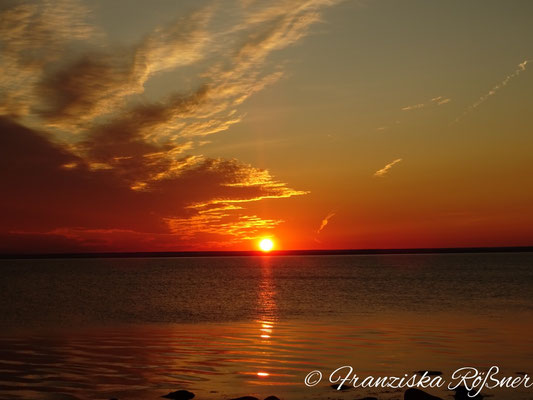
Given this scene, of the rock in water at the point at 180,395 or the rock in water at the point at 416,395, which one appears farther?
the rock in water at the point at 180,395

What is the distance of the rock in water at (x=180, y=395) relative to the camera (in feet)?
68.5

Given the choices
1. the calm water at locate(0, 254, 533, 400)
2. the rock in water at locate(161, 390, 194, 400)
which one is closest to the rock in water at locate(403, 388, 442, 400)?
the calm water at locate(0, 254, 533, 400)

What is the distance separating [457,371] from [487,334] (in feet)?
46.2

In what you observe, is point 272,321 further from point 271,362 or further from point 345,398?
point 345,398

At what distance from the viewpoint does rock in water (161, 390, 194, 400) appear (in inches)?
822

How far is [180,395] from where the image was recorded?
21.0 m

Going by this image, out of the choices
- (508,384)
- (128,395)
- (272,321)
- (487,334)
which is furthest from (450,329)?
(128,395)

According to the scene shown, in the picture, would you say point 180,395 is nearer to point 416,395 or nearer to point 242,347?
point 416,395

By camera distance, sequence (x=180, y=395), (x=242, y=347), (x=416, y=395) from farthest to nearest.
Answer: (x=242, y=347) → (x=180, y=395) → (x=416, y=395)

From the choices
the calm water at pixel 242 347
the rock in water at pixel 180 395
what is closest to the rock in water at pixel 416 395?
the calm water at pixel 242 347

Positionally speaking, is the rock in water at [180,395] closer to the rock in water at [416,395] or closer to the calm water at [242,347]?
the calm water at [242,347]

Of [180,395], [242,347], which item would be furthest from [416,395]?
[242,347]

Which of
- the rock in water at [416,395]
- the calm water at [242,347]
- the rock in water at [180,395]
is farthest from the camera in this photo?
the calm water at [242,347]

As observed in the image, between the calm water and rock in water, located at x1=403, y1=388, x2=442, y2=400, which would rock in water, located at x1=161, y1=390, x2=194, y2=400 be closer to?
the calm water
